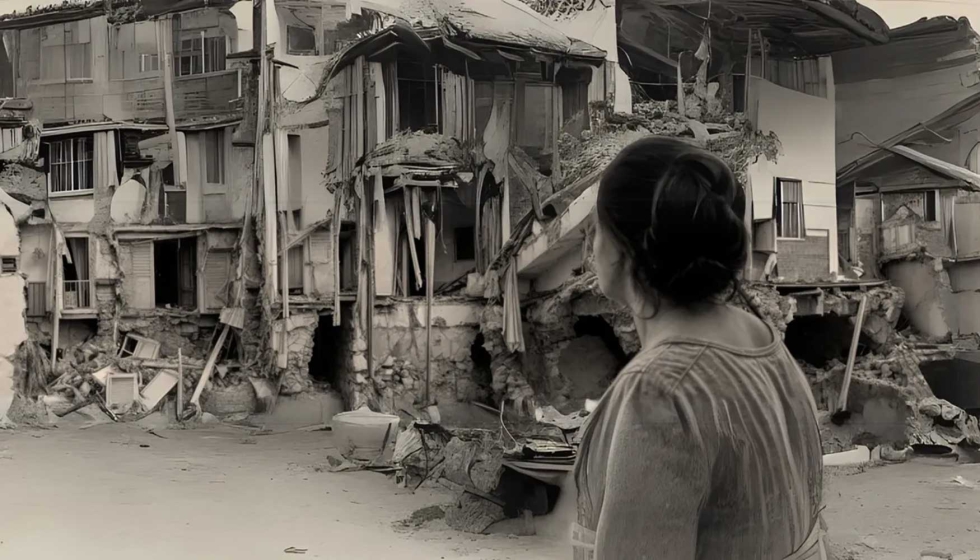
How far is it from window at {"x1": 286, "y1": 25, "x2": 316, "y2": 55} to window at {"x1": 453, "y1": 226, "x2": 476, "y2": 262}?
1412 mm

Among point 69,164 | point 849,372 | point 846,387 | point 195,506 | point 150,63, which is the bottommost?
point 195,506

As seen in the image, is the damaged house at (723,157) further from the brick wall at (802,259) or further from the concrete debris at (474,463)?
the concrete debris at (474,463)

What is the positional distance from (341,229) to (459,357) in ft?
3.67

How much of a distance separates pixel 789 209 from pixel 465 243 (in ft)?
7.25

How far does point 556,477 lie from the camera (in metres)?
4.41

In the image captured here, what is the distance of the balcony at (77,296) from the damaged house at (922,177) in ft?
16.2

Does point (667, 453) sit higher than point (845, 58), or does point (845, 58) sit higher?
point (845, 58)

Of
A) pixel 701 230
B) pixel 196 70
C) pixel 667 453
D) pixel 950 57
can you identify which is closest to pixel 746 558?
pixel 667 453

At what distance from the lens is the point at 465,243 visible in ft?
19.2

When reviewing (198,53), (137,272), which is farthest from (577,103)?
(137,272)

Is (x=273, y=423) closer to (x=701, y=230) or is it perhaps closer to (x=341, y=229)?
(x=341, y=229)

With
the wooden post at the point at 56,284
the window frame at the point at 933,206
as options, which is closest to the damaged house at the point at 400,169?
the wooden post at the point at 56,284

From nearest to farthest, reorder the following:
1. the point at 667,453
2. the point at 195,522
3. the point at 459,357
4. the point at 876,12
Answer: the point at 667,453 → the point at 195,522 → the point at 876,12 → the point at 459,357

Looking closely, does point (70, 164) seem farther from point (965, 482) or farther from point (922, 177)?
point (965, 482)
